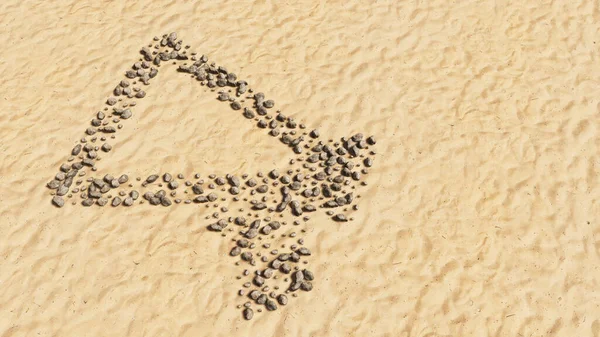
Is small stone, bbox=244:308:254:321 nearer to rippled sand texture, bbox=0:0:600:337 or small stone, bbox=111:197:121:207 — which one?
rippled sand texture, bbox=0:0:600:337

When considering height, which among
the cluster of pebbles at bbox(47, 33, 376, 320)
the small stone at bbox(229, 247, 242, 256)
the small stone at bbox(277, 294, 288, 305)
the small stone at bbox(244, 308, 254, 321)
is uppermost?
the cluster of pebbles at bbox(47, 33, 376, 320)

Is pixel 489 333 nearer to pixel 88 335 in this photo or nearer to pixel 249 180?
pixel 249 180

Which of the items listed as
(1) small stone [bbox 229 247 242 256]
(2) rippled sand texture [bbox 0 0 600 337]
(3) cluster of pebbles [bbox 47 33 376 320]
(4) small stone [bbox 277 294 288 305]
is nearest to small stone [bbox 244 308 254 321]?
(3) cluster of pebbles [bbox 47 33 376 320]

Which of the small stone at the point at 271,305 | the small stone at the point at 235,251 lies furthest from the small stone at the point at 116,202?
the small stone at the point at 271,305

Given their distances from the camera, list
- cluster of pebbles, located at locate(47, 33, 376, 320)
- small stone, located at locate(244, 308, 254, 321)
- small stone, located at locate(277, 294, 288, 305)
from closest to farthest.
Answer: small stone, located at locate(244, 308, 254, 321) < small stone, located at locate(277, 294, 288, 305) < cluster of pebbles, located at locate(47, 33, 376, 320)

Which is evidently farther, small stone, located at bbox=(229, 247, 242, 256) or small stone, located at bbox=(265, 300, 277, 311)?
small stone, located at bbox=(229, 247, 242, 256)

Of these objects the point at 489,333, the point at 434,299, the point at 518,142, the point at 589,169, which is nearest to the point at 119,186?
the point at 434,299

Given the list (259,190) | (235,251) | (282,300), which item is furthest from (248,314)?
(259,190)

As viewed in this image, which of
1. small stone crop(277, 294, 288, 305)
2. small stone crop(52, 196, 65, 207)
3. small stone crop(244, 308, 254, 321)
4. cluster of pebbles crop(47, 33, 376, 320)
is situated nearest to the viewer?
small stone crop(244, 308, 254, 321)
